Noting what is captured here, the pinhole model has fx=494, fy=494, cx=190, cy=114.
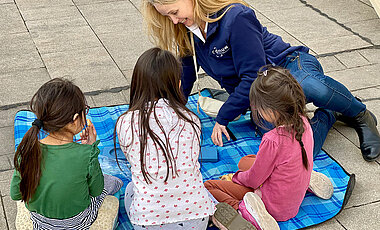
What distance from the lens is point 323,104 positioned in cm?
316

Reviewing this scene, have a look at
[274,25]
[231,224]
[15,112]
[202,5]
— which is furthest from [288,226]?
[274,25]

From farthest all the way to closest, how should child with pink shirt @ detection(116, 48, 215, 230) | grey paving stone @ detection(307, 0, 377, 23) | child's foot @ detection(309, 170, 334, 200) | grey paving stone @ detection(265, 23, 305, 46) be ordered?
grey paving stone @ detection(307, 0, 377, 23), grey paving stone @ detection(265, 23, 305, 46), child's foot @ detection(309, 170, 334, 200), child with pink shirt @ detection(116, 48, 215, 230)

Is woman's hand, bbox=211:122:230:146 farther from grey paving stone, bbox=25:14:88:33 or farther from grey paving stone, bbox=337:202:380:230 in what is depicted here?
grey paving stone, bbox=25:14:88:33

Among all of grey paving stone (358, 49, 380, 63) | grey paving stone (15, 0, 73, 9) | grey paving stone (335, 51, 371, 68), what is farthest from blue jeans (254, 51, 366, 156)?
grey paving stone (15, 0, 73, 9)

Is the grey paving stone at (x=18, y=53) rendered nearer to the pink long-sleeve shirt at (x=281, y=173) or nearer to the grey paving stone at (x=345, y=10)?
the pink long-sleeve shirt at (x=281, y=173)

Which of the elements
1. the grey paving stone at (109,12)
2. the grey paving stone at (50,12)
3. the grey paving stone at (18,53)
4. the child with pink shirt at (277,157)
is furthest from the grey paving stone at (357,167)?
the grey paving stone at (50,12)

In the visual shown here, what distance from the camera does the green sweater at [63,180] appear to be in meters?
2.19

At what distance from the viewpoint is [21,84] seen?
408 cm

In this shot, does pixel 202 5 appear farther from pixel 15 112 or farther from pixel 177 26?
pixel 15 112

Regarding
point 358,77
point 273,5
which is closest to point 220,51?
point 358,77

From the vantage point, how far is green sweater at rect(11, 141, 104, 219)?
219 cm

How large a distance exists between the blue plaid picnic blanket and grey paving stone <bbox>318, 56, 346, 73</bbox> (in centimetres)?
112

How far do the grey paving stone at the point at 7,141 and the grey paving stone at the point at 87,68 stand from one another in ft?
2.49

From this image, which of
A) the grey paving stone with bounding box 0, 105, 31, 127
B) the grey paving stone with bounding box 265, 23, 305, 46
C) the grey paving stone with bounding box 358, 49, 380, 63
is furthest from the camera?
the grey paving stone with bounding box 265, 23, 305, 46
